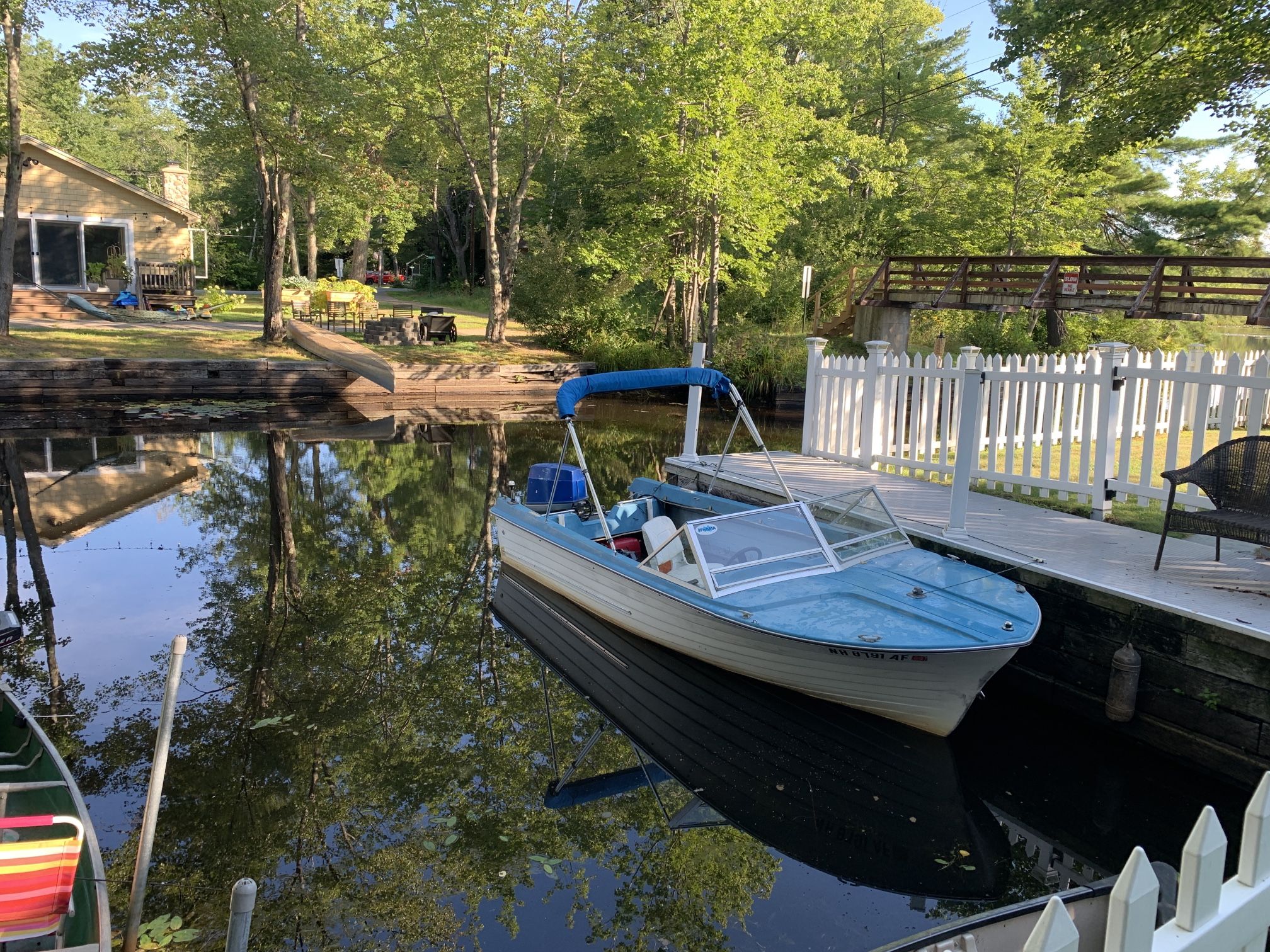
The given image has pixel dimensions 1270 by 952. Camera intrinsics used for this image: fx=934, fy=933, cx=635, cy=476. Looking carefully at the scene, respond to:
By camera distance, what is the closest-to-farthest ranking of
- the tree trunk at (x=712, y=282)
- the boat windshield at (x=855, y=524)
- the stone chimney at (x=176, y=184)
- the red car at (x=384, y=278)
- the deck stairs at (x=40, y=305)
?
the boat windshield at (x=855, y=524), the tree trunk at (x=712, y=282), the deck stairs at (x=40, y=305), the stone chimney at (x=176, y=184), the red car at (x=384, y=278)

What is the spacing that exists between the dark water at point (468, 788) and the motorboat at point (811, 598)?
410 millimetres

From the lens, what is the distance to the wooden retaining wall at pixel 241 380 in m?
18.9

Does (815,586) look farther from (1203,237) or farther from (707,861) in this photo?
(1203,237)

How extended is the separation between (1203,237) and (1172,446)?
2449cm

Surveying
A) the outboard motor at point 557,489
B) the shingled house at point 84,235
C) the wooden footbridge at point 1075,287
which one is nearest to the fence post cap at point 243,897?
the outboard motor at point 557,489

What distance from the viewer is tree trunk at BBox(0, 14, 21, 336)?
1908cm

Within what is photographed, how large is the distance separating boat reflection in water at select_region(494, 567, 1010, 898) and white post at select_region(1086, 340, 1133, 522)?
3251mm

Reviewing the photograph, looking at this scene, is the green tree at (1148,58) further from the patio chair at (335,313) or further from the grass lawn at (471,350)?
the patio chair at (335,313)

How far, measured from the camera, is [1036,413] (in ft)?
32.3

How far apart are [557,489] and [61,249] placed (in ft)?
84.2

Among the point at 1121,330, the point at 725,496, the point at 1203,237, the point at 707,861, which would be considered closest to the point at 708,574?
the point at 707,861

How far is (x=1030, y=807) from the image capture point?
538cm

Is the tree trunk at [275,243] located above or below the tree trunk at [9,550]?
above

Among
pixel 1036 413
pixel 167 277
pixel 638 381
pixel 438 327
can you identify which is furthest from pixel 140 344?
pixel 1036 413
